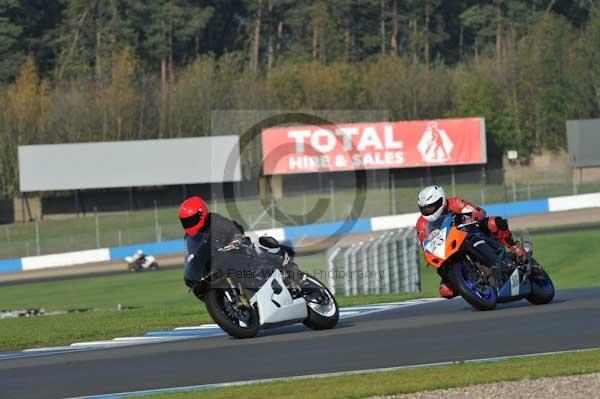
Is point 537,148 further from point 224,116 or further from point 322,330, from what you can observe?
point 322,330

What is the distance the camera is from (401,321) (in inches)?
564

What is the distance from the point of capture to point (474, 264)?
14.4 meters

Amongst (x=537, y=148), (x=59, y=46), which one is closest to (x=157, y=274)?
(x=537, y=148)

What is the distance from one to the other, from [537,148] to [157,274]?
121 feet

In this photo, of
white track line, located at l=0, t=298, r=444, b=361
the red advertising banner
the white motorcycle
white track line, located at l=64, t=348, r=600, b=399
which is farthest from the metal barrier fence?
the red advertising banner

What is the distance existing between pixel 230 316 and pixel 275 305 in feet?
1.68

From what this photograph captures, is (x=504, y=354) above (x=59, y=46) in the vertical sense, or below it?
below

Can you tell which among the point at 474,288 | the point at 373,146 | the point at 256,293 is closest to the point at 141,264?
the point at 373,146

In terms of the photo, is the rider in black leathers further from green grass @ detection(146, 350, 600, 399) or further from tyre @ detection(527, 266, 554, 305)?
tyre @ detection(527, 266, 554, 305)

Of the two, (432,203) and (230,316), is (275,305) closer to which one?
(230,316)

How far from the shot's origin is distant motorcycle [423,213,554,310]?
1409 cm

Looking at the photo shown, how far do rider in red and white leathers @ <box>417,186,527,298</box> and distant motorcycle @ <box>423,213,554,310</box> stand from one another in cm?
10

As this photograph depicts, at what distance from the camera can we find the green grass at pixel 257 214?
47.1 meters

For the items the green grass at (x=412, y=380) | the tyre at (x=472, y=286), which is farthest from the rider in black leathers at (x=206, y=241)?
the green grass at (x=412, y=380)
